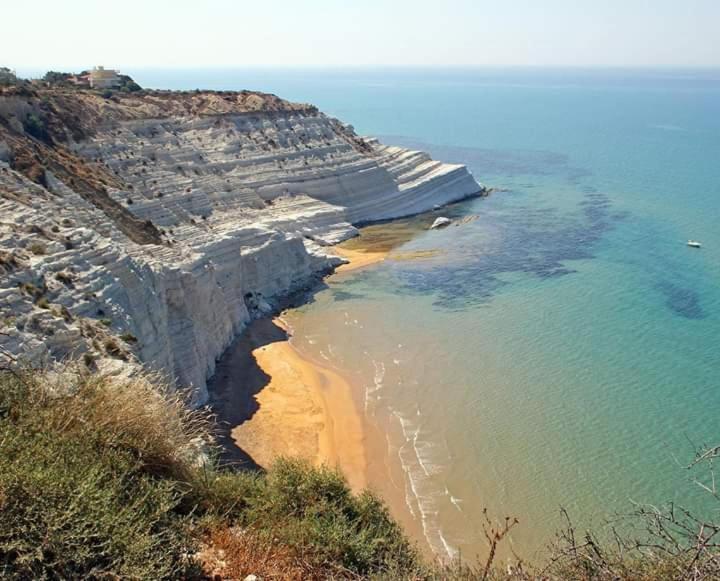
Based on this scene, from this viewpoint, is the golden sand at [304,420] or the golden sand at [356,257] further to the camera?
the golden sand at [356,257]

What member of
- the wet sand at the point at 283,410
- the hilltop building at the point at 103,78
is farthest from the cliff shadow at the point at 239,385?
the hilltop building at the point at 103,78

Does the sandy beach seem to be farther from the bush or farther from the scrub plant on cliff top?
the bush

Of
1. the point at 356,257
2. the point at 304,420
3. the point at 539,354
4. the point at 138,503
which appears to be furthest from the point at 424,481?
the point at 356,257

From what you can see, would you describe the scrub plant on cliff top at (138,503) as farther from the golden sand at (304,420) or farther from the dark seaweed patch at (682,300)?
the dark seaweed patch at (682,300)

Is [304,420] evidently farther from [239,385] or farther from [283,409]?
[239,385]

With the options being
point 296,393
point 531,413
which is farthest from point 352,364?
point 531,413
